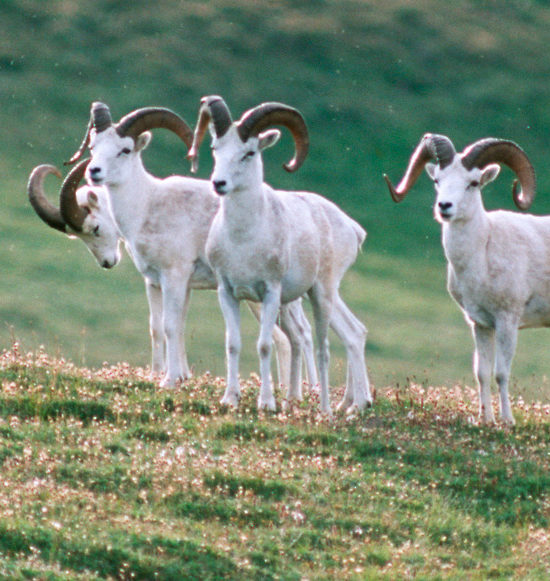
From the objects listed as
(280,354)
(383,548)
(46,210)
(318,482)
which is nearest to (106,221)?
(46,210)

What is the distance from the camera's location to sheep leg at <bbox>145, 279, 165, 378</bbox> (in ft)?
59.1

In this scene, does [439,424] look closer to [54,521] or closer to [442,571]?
[442,571]

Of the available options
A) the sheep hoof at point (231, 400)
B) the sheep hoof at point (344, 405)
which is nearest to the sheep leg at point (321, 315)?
the sheep hoof at point (344, 405)

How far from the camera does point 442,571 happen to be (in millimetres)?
10555

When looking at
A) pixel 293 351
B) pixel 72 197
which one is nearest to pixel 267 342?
pixel 293 351

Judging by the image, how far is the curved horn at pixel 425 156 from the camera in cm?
1539

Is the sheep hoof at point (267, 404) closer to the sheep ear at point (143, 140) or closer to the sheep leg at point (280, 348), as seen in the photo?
the sheep leg at point (280, 348)

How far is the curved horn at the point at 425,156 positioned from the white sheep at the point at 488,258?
14mm

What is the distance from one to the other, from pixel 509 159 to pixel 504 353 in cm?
248

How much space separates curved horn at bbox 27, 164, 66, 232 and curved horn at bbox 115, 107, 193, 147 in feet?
8.46

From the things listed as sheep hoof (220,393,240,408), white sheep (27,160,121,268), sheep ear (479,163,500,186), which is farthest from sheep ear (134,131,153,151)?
sheep ear (479,163,500,186)

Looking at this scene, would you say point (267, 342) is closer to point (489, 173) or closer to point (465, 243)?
point (465, 243)

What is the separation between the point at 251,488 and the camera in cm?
1207

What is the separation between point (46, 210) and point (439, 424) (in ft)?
23.8
